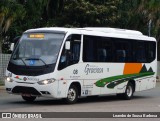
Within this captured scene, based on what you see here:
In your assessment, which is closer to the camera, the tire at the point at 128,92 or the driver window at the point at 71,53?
the driver window at the point at 71,53

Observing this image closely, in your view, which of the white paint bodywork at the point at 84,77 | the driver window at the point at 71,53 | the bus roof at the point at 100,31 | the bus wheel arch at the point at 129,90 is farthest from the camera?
the bus wheel arch at the point at 129,90

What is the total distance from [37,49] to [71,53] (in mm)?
1324

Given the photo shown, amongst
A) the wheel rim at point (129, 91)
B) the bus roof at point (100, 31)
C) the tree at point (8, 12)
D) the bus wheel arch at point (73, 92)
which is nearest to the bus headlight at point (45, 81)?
the bus wheel arch at point (73, 92)

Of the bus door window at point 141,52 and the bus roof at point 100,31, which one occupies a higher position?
the bus roof at point 100,31

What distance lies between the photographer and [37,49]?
20141 mm

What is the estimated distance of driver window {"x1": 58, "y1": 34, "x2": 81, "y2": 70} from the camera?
65.7ft

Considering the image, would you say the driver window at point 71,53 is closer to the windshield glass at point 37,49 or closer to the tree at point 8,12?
the windshield glass at point 37,49

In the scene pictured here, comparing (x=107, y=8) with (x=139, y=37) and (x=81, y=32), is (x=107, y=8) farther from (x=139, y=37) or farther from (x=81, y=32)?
(x=81, y=32)

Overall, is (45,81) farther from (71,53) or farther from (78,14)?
(78,14)

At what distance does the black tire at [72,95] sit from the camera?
2048 cm

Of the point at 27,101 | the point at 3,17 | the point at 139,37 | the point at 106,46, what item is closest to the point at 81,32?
the point at 106,46

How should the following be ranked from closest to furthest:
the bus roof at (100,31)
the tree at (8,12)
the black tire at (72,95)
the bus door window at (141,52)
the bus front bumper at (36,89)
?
the bus front bumper at (36,89) → the black tire at (72,95) → the bus roof at (100,31) → the bus door window at (141,52) → the tree at (8,12)

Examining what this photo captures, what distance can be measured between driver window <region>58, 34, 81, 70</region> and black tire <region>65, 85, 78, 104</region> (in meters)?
0.99

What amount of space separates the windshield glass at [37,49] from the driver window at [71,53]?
0.34 meters
